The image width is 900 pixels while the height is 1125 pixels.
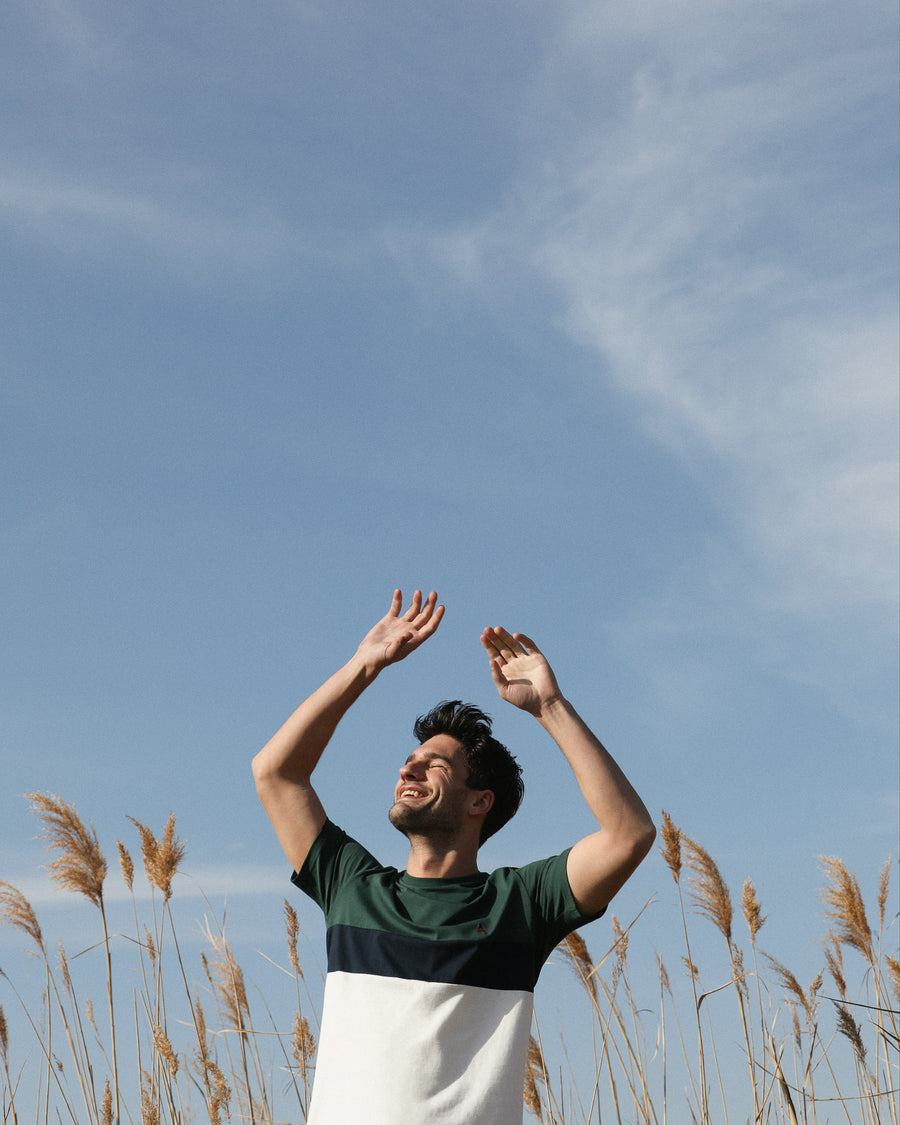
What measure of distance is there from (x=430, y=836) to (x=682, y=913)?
82.3 inches

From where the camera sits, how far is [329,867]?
9.35ft

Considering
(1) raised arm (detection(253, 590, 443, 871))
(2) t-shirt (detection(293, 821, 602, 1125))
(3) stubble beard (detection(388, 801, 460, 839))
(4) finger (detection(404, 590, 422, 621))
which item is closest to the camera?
(2) t-shirt (detection(293, 821, 602, 1125))

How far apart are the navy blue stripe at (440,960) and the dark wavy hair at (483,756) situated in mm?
471

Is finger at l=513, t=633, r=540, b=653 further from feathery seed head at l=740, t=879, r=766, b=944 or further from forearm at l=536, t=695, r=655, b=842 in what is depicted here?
feathery seed head at l=740, t=879, r=766, b=944

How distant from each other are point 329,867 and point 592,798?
0.71m

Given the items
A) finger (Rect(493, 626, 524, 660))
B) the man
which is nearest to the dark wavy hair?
the man

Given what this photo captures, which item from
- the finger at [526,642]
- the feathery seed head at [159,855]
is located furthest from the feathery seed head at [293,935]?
the finger at [526,642]

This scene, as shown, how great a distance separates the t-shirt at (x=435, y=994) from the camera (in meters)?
2.40

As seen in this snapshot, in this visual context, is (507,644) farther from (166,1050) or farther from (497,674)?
(166,1050)

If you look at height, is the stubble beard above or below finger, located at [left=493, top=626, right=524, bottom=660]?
below

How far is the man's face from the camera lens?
2.79 metres

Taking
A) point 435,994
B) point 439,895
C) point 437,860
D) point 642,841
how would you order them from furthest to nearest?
point 437,860 < point 439,895 < point 642,841 < point 435,994

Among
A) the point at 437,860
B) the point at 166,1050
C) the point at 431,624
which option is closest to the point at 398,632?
the point at 431,624

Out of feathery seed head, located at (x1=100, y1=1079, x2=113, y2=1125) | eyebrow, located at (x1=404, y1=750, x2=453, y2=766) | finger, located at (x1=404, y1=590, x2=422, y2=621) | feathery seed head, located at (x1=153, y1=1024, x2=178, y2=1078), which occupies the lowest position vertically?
feathery seed head, located at (x1=100, y1=1079, x2=113, y2=1125)
